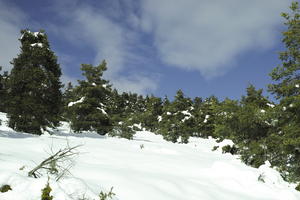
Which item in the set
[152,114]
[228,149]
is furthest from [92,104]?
[152,114]

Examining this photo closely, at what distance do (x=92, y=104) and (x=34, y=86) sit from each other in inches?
408

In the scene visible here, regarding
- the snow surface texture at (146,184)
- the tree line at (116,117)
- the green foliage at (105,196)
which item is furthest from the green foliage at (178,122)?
the green foliage at (105,196)

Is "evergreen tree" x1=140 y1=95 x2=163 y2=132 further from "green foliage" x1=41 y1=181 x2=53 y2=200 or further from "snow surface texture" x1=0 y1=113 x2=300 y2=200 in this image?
"green foliage" x1=41 y1=181 x2=53 y2=200

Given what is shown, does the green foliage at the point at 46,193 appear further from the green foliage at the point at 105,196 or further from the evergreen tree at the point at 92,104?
the evergreen tree at the point at 92,104

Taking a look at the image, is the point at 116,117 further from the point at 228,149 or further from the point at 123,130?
the point at 228,149

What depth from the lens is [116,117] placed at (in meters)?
Answer: 27.6

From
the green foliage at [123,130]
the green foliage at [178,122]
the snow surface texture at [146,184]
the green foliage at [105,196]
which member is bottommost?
the green foliage at [105,196]

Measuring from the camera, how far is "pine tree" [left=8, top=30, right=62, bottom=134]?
18.0 meters

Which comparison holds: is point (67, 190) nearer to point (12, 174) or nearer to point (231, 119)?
point (12, 174)

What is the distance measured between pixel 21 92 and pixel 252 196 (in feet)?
55.1

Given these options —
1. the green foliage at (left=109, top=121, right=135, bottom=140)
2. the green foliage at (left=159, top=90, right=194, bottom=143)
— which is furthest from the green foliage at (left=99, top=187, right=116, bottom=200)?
the green foliage at (left=159, top=90, right=194, bottom=143)

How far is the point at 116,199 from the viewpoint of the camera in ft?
15.8

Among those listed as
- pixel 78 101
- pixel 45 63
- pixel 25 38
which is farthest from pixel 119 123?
pixel 25 38

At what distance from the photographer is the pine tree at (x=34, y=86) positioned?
707 inches
